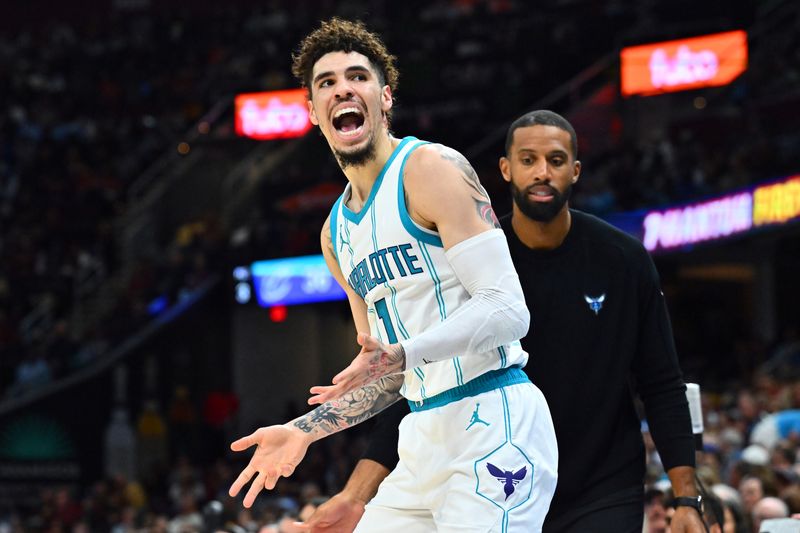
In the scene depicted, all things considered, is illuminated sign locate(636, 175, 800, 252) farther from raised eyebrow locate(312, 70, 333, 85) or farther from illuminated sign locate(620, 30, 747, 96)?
raised eyebrow locate(312, 70, 333, 85)

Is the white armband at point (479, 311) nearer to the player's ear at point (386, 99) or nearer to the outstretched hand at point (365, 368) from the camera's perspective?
the outstretched hand at point (365, 368)

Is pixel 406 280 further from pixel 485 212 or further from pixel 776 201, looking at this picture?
pixel 776 201

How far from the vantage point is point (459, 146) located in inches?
866

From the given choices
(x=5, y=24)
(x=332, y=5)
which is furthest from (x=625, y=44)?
(x=5, y=24)

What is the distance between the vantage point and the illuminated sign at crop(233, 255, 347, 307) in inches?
760

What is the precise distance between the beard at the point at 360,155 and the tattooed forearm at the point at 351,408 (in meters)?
0.73

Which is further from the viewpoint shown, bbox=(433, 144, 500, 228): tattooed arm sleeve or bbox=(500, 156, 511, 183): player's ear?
bbox=(500, 156, 511, 183): player's ear

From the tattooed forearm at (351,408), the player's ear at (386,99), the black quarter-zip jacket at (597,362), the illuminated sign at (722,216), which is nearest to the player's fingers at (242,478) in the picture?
the tattooed forearm at (351,408)

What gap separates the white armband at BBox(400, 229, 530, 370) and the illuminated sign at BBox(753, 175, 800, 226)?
46.2ft

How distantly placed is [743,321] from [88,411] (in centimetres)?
1214

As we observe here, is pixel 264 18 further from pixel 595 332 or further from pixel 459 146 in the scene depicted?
pixel 595 332

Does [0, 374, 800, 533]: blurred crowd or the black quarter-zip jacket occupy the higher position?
the black quarter-zip jacket

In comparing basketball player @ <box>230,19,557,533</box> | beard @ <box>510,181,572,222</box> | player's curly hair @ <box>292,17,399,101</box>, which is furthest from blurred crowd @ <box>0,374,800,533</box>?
player's curly hair @ <box>292,17,399,101</box>

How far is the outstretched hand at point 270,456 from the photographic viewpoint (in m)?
3.63
